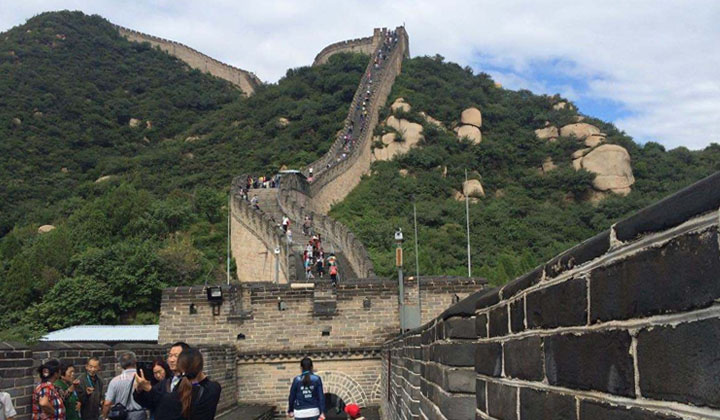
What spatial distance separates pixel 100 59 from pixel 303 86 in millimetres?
34634

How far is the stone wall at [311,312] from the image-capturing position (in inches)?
674

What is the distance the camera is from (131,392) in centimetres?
605

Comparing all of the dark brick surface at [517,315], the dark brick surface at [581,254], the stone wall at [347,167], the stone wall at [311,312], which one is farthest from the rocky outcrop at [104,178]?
the dark brick surface at [581,254]

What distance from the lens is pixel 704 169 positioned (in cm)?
4762

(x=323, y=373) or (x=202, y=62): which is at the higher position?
(x=202, y=62)

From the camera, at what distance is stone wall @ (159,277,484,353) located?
17125mm

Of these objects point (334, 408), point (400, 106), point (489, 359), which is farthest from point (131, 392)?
point (400, 106)

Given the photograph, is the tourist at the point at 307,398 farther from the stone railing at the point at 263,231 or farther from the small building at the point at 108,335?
the stone railing at the point at 263,231

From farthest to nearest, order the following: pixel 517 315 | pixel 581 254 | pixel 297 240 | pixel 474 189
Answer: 1. pixel 474 189
2. pixel 297 240
3. pixel 517 315
4. pixel 581 254

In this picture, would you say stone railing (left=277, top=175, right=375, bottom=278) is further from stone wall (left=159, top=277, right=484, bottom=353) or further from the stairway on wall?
stone wall (left=159, top=277, right=484, bottom=353)

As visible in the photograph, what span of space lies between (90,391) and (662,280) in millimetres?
6812

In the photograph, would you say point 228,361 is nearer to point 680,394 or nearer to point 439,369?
point 439,369

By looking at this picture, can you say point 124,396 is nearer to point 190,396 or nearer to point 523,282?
point 190,396

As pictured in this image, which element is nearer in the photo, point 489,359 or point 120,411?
point 489,359
